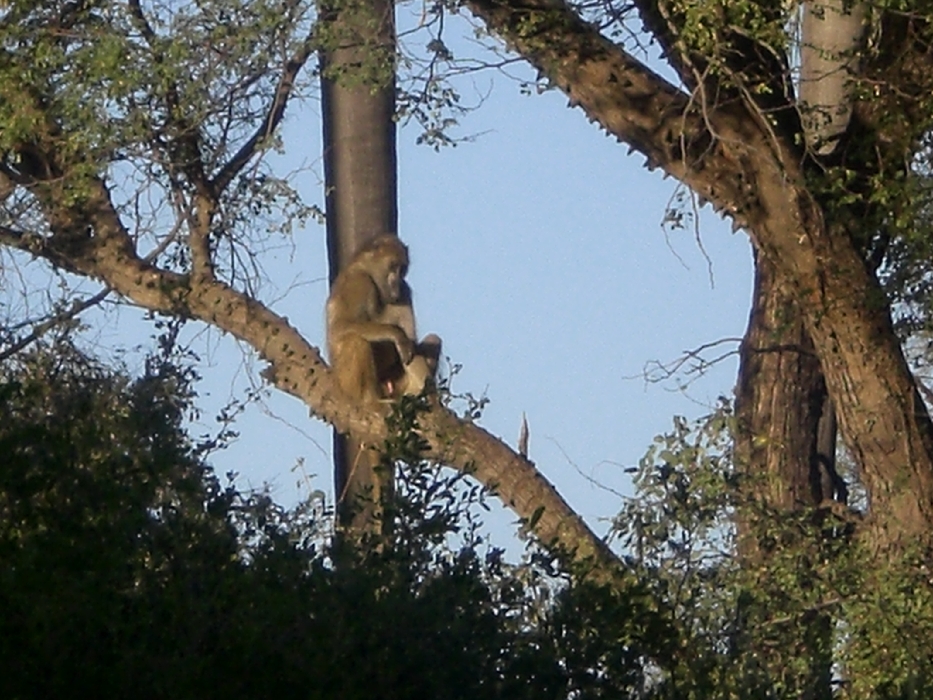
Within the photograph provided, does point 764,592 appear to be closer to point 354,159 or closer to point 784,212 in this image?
point 784,212

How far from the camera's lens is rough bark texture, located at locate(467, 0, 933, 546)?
8.61 m

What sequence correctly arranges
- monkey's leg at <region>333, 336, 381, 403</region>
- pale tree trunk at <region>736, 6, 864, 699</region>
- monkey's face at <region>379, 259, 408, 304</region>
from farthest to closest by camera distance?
monkey's face at <region>379, 259, 408, 304</region>, monkey's leg at <region>333, 336, 381, 403</region>, pale tree trunk at <region>736, 6, 864, 699</region>

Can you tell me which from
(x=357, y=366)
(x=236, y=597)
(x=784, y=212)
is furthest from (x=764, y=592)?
(x=357, y=366)

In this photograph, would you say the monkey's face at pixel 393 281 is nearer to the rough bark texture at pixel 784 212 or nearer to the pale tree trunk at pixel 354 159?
the pale tree trunk at pixel 354 159

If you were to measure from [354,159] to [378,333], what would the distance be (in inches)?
112

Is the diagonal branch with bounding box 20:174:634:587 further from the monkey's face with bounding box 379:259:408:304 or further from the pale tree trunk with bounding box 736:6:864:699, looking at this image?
the monkey's face with bounding box 379:259:408:304

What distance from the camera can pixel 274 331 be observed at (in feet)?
32.7

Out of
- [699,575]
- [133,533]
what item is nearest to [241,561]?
[133,533]

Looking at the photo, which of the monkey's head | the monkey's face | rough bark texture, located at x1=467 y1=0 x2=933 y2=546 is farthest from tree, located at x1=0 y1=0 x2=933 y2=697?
the monkey's face

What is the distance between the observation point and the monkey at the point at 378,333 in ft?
40.8

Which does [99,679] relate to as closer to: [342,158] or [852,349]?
[852,349]

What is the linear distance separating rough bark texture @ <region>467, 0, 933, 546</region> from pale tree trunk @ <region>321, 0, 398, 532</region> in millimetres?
663

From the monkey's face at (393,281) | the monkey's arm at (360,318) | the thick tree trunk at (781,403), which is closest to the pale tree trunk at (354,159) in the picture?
the monkey's arm at (360,318)

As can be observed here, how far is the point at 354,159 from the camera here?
33.6 feet
